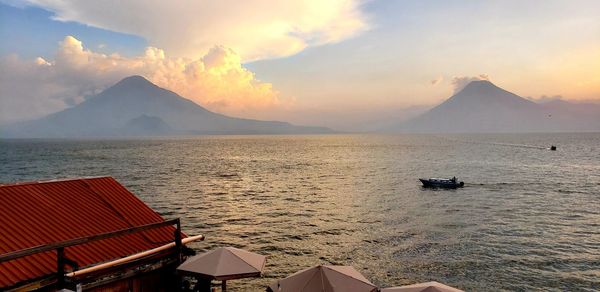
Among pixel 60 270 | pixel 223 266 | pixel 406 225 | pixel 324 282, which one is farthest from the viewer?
pixel 406 225

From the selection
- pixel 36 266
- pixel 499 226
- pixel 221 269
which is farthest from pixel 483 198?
pixel 36 266

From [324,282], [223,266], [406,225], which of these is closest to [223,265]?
[223,266]

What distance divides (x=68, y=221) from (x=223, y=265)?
5.59m

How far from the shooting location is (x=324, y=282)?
1417 cm

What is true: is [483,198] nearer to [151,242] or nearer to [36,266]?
[151,242]

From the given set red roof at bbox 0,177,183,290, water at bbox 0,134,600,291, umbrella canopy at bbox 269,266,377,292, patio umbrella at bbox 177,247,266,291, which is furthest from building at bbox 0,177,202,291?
water at bbox 0,134,600,291

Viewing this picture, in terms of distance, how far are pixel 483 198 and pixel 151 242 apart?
47.6 meters

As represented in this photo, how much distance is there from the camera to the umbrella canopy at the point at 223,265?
14.6m

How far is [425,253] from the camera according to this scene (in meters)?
29.3

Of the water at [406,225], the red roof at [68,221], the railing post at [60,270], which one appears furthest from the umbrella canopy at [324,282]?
the water at [406,225]

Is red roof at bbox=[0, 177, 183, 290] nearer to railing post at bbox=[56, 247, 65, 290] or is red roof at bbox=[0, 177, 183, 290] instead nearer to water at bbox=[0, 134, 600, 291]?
railing post at bbox=[56, 247, 65, 290]

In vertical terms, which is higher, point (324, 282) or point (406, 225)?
point (324, 282)

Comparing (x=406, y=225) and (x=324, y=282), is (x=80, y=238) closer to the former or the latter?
(x=324, y=282)

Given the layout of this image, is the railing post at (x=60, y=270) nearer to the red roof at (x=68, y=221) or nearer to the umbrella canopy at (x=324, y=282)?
→ the red roof at (x=68, y=221)
